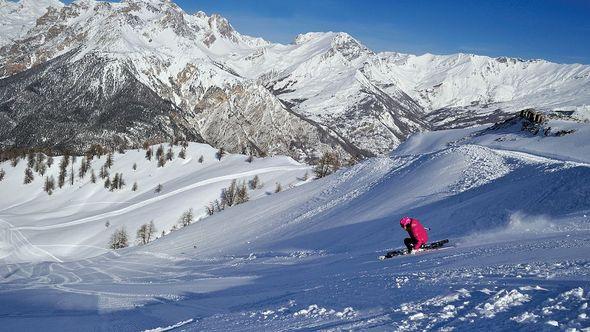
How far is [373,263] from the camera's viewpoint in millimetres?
25141

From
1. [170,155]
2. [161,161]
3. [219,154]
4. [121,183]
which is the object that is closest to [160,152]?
[170,155]

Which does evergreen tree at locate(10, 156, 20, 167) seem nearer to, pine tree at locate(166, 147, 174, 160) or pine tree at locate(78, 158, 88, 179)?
pine tree at locate(78, 158, 88, 179)

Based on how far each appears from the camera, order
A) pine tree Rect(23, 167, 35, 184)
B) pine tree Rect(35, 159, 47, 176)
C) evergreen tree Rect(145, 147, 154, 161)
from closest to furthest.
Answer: pine tree Rect(23, 167, 35, 184)
evergreen tree Rect(145, 147, 154, 161)
pine tree Rect(35, 159, 47, 176)

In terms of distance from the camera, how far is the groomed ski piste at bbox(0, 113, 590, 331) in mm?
14148

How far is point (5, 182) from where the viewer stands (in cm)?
16375

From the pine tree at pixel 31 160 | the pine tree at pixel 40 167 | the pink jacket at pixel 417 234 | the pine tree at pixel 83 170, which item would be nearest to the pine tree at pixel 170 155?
the pine tree at pixel 83 170

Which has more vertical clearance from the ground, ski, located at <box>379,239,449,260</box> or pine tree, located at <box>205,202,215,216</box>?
pine tree, located at <box>205,202,215,216</box>

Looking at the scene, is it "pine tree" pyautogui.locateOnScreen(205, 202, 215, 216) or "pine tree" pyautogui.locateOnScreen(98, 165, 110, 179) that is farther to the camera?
"pine tree" pyautogui.locateOnScreen(98, 165, 110, 179)

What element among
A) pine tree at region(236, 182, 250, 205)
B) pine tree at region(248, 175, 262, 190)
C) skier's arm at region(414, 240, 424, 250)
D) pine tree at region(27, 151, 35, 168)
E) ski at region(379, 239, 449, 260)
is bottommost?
ski at region(379, 239, 449, 260)

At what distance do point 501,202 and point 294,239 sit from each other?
17106 millimetres

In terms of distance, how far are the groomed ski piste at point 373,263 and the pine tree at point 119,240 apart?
28.0 meters

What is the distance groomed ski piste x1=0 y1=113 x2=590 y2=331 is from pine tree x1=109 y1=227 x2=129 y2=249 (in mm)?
28030

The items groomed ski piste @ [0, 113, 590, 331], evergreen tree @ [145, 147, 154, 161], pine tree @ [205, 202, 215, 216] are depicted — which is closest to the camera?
groomed ski piste @ [0, 113, 590, 331]

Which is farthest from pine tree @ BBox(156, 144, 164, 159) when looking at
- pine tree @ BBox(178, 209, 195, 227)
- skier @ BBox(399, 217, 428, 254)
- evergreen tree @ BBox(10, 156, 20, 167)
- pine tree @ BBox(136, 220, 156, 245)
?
skier @ BBox(399, 217, 428, 254)
